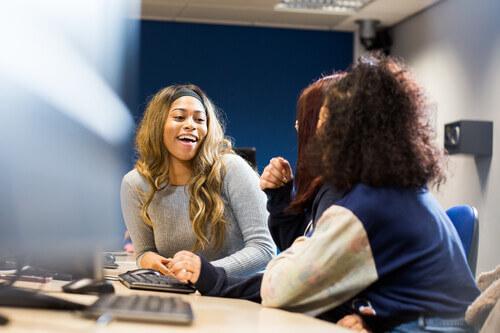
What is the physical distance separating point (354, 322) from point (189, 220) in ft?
3.90

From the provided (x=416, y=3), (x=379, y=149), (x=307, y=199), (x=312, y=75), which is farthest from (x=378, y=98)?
(x=312, y=75)

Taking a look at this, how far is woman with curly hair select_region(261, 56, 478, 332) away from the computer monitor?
5270 mm

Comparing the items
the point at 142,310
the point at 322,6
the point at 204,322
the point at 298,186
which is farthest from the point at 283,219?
the point at 322,6

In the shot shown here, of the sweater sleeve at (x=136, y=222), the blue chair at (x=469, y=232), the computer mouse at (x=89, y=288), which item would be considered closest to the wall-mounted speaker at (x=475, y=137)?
the blue chair at (x=469, y=232)

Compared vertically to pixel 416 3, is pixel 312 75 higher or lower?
lower

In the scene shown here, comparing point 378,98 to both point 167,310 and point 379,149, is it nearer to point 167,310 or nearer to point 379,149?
point 379,149

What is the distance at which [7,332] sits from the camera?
1.24m

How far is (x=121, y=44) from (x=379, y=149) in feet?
21.7

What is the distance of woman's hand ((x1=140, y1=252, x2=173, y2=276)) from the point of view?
2532mm

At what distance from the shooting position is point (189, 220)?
2822mm

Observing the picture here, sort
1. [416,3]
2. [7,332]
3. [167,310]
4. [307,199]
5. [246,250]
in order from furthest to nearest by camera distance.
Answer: [416,3]
[246,250]
[307,199]
[167,310]
[7,332]

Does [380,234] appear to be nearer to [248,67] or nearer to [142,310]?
[142,310]

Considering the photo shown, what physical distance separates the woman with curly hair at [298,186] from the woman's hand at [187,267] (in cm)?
32

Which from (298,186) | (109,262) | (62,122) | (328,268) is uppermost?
(62,122)
